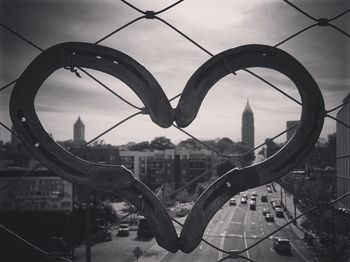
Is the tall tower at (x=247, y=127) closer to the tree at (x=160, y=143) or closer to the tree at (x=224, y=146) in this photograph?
the tree at (x=224, y=146)


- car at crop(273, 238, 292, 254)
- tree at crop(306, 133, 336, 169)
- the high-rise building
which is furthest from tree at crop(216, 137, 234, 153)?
car at crop(273, 238, 292, 254)

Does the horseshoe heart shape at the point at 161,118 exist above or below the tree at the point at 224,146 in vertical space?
below

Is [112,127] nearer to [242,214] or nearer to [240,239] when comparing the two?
[240,239]

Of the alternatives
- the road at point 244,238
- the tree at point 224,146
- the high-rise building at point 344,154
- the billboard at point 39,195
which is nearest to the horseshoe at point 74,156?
the road at point 244,238

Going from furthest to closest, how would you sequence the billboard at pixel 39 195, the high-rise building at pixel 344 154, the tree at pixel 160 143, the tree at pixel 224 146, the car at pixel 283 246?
the tree at pixel 160 143 → the tree at pixel 224 146 → the high-rise building at pixel 344 154 → the billboard at pixel 39 195 → the car at pixel 283 246

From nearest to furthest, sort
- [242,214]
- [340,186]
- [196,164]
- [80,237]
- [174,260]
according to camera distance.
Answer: [174,260], [80,237], [340,186], [242,214], [196,164]

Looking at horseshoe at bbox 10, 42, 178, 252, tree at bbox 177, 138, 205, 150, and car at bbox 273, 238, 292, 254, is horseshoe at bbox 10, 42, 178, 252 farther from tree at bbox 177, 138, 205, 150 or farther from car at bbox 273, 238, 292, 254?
tree at bbox 177, 138, 205, 150

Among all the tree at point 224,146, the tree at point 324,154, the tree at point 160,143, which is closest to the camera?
the tree at point 324,154

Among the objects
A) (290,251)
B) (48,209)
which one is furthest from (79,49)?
(48,209)
